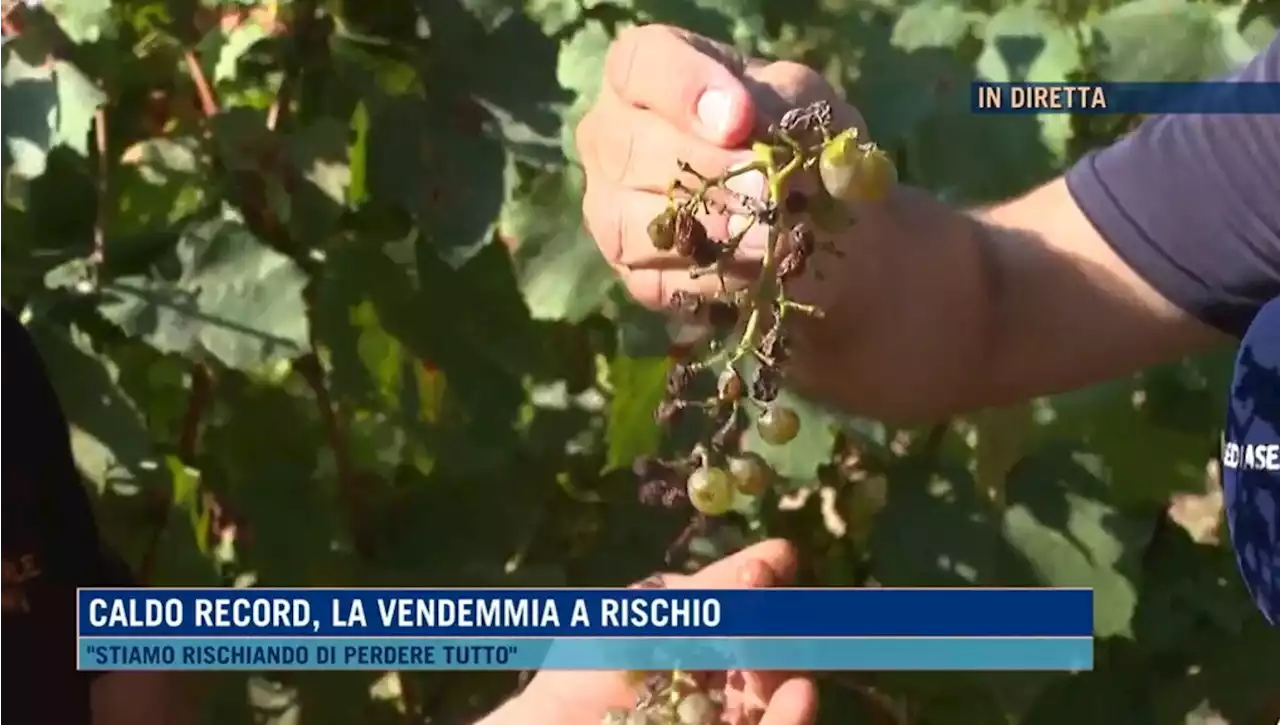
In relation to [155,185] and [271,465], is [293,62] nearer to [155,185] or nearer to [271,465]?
[155,185]

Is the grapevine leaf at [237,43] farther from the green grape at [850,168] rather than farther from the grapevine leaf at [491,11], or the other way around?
the green grape at [850,168]

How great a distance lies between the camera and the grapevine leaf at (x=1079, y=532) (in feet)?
2.27

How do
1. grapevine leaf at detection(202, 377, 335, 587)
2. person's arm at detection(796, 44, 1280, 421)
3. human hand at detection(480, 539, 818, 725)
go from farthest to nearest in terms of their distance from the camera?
grapevine leaf at detection(202, 377, 335, 587) → person's arm at detection(796, 44, 1280, 421) → human hand at detection(480, 539, 818, 725)

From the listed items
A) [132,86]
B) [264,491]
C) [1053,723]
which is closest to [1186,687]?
[1053,723]

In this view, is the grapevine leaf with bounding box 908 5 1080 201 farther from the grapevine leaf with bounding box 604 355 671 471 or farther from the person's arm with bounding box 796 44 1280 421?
the grapevine leaf with bounding box 604 355 671 471

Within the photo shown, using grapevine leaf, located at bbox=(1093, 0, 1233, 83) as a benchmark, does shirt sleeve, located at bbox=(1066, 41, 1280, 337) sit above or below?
below

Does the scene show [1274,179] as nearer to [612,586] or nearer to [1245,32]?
[1245,32]

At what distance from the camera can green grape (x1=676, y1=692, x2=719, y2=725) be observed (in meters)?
0.44

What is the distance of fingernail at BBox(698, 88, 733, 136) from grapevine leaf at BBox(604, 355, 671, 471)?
0.24 metres

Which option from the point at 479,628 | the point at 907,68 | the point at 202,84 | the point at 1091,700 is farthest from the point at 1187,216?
the point at 202,84

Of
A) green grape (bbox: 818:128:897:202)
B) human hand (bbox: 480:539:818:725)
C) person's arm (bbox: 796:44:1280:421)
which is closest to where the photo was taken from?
green grape (bbox: 818:128:897:202)

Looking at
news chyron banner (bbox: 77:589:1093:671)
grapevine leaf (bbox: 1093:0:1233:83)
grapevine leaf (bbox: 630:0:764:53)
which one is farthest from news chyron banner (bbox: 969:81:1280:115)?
news chyron banner (bbox: 77:589:1093:671)

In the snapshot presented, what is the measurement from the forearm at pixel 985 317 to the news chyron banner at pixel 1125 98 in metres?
0.05

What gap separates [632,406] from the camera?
2.21ft
